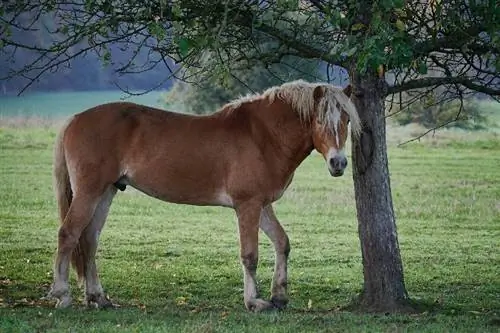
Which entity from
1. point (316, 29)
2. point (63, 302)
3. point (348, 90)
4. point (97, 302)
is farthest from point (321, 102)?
point (63, 302)

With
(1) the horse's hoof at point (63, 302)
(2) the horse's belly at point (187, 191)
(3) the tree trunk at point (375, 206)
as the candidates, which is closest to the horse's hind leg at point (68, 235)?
(1) the horse's hoof at point (63, 302)

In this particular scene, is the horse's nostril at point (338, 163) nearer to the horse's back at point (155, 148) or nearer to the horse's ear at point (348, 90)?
the horse's ear at point (348, 90)

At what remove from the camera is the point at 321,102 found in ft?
26.7

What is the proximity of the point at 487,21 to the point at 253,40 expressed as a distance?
8.88 feet

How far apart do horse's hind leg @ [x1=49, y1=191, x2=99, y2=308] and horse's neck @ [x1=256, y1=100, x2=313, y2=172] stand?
1.76 metres

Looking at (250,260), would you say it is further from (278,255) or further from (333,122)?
(333,122)

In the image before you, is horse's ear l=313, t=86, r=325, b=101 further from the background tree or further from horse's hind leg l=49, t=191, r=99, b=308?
horse's hind leg l=49, t=191, r=99, b=308

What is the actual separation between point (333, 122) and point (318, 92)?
1.06ft

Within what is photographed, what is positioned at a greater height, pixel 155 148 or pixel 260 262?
pixel 155 148

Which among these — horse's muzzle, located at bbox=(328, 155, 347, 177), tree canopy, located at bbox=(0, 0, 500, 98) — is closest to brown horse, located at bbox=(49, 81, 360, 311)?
horse's muzzle, located at bbox=(328, 155, 347, 177)

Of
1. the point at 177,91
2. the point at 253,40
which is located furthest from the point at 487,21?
the point at 177,91

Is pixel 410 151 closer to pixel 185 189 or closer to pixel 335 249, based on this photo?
pixel 335 249

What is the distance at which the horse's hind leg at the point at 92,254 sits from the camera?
862 centimetres

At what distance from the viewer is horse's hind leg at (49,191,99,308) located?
830 cm
